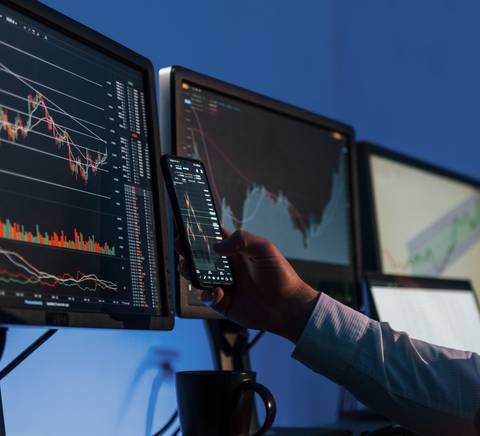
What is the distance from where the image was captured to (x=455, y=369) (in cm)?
92

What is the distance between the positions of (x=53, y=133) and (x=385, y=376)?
19.3 inches

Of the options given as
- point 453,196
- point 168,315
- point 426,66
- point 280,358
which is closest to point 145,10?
point 168,315

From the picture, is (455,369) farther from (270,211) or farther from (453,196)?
(453,196)

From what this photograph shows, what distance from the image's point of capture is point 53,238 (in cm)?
83

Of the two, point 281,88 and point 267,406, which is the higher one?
point 281,88

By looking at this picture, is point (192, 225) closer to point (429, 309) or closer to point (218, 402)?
point (218, 402)

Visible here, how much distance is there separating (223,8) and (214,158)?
1.86ft

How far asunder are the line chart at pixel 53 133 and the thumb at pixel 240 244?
0.19 metres

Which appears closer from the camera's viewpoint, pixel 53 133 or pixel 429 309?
pixel 53 133

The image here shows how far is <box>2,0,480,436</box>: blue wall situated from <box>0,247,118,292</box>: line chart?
0.22 m

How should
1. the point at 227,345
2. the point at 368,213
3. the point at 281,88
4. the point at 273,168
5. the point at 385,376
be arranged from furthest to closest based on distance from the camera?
the point at 281,88 < the point at 368,213 < the point at 273,168 < the point at 227,345 < the point at 385,376

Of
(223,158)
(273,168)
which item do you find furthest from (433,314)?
(223,158)

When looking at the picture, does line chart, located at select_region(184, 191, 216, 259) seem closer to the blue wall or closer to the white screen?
the blue wall

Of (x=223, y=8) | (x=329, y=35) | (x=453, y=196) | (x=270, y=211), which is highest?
(x=329, y=35)
